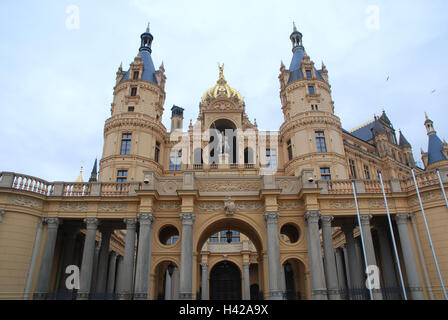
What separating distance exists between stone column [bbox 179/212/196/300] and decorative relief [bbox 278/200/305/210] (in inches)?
241

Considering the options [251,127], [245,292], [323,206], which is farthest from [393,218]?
[251,127]

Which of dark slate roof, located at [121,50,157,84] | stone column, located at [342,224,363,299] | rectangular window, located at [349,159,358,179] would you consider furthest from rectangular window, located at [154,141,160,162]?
rectangular window, located at [349,159,358,179]

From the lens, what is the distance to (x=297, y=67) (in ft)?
140

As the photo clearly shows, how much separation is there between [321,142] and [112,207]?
26.1m

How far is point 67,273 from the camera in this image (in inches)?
883

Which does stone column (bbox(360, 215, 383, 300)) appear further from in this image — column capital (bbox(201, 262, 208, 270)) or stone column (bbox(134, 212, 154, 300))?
column capital (bbox(201, 262, 208, 270))

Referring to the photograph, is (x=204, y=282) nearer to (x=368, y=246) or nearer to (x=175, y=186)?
(x=175, y=186)

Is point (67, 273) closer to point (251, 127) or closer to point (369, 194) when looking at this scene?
point (369, 194)

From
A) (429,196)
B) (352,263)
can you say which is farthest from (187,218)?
(429,196)

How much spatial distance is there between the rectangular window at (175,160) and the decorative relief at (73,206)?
760 inches

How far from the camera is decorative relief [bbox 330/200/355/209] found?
21.0 meters

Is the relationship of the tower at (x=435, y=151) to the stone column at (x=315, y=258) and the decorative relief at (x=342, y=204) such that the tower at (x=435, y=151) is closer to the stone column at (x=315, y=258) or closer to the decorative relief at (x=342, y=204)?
the decorative relief at (x=342, y=204)

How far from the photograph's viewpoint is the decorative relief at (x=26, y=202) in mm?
19484
